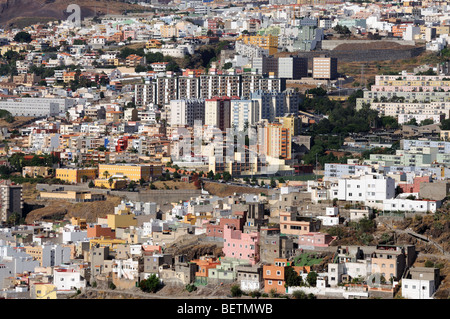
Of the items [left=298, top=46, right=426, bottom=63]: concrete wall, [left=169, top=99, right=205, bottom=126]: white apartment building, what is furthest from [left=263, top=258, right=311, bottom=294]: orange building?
[left=298, top=46, right=426, bottom=63]: concrete wall

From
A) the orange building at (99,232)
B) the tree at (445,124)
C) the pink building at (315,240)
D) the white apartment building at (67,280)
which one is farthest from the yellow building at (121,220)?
the tree at (445,124)

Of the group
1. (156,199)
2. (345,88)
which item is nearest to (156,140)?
(156,199)

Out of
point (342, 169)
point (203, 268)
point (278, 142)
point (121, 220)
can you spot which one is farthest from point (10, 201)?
point (203, 268)

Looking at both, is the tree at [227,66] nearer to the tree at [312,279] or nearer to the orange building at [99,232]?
the orange building at [99,232]

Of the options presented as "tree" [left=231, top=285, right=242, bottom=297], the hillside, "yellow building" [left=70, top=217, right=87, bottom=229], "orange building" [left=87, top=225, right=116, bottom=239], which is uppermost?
the hillside

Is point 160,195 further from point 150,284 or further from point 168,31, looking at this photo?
point 168,31

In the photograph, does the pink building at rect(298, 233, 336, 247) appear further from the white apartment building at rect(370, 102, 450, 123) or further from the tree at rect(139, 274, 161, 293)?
the white apartment building at rect(370, 102, 450, 123)
